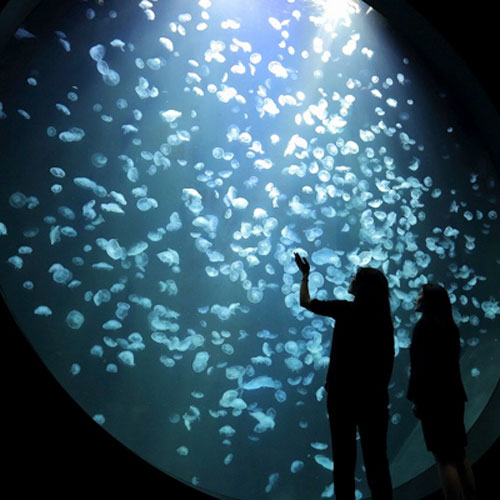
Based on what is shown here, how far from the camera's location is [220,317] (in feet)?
20.0


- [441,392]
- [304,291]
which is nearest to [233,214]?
[304,291]

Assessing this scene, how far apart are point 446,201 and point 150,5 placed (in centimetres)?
366

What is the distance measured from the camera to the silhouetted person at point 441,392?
2404 mm

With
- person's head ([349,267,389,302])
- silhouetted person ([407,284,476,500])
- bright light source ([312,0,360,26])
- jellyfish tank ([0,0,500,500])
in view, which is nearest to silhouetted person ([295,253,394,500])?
person's head ([349,267,389,302])

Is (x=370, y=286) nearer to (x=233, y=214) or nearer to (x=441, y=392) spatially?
(x=441, y=392)

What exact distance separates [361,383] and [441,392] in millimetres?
514

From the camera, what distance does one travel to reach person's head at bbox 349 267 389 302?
2.41 m

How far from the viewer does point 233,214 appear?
6.22m

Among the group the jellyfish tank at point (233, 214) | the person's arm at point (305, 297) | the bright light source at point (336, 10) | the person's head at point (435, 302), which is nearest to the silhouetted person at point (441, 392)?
the person's head at point (435, 302)

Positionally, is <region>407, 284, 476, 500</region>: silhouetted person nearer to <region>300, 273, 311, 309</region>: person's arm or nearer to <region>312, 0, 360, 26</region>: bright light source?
<region>300, 273, 311, 309</region>: person's arm

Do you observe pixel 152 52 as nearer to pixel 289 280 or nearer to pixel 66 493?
pixel 289 280

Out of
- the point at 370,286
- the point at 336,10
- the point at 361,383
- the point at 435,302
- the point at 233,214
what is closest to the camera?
the point at 361,383

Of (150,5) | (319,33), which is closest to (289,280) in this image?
(319,33)

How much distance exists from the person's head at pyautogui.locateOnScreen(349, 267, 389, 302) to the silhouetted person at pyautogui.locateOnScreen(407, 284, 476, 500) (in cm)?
32
